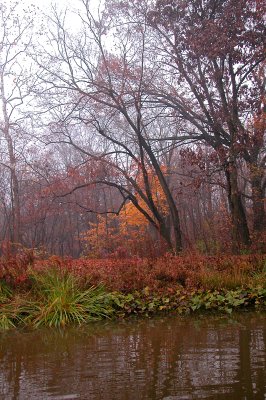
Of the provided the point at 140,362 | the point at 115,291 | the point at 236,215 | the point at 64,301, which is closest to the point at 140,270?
the point at 115,291

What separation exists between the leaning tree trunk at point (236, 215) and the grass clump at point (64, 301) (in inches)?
353

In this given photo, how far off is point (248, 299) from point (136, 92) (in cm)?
1326

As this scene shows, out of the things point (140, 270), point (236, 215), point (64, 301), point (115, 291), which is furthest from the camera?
point (236, 215)

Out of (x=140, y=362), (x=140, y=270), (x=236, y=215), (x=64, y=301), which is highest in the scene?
(x=236, y=215)

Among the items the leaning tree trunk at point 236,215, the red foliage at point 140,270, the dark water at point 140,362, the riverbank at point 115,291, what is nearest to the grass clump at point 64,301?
the riverbank at point 115,291

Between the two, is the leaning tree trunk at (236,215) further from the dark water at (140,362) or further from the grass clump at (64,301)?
the dark water at (140,362)

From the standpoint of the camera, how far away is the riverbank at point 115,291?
8.51 m

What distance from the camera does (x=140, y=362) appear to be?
16.1 feet

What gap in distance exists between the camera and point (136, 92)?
2022 centimetres

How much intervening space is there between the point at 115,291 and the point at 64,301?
1.47 meters

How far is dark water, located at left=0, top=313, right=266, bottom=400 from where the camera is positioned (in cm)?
391

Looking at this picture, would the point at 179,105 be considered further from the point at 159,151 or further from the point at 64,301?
the point at 64,301

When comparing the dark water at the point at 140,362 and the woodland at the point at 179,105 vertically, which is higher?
the woodland at the point at 179,105

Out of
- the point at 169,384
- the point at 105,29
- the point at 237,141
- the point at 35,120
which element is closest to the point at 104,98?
the point at 105,29
